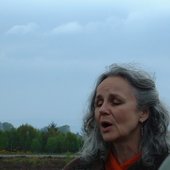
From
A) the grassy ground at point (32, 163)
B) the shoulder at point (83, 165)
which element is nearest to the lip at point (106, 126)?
the shoulder at point (83, 165)

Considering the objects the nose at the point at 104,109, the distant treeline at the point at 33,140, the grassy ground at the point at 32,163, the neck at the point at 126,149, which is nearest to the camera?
the nose at the point at 104,109

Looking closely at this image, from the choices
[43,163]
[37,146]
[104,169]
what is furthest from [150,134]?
[37,146]

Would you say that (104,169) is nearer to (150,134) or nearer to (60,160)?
(150,134)

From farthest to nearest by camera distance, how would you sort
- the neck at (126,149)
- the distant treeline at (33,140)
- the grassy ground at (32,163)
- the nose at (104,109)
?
the distant treeline at (33,140)
the grassy ground at (32,163)
the neck at (126,149)
the nose at (104,109)

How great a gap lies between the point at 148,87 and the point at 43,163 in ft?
47.3

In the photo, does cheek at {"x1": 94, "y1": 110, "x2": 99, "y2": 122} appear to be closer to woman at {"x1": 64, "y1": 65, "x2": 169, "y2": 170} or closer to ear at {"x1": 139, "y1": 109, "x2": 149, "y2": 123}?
woman at {"x1": 64, "y1": 65, "x2": 169, "y2": 170}

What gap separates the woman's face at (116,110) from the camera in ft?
9.56

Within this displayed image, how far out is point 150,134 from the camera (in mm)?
3107

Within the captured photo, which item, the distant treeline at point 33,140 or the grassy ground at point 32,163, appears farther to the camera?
the distant treeline at point 33,140

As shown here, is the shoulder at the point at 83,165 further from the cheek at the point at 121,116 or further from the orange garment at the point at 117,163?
the cheek at the point at 121,116

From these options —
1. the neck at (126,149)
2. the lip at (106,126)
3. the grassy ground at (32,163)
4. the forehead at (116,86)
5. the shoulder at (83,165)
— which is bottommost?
the grassy ground at (32,163)

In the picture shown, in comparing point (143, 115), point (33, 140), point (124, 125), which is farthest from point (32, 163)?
point (124, 125)

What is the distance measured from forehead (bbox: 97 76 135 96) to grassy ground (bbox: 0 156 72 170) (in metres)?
12.9

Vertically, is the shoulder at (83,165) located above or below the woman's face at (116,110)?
below
